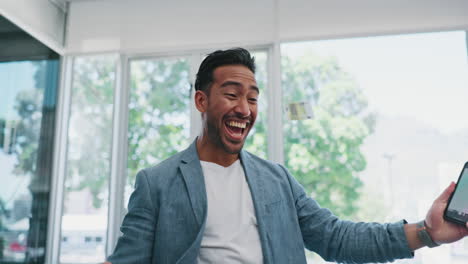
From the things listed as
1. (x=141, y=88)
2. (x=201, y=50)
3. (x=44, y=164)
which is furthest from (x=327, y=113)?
(x=44, y=164)

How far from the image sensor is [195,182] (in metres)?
1.14

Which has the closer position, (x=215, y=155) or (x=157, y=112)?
(x=215, y=155)

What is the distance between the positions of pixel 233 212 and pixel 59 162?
8.12ft

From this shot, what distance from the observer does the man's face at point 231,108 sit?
1224 mm

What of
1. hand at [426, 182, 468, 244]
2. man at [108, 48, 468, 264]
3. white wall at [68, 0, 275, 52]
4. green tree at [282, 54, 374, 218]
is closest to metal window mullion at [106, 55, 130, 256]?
white wall at [68, 0, 275, 52]

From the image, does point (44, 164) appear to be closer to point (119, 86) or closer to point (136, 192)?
point (119, 86)

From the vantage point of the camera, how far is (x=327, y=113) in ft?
9.37

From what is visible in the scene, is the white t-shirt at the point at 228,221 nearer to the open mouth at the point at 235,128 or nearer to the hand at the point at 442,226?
the open mouth at the point at 235,128

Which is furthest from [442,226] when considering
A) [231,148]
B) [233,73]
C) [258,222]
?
[233,73]

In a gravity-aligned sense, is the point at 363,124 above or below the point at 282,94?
below

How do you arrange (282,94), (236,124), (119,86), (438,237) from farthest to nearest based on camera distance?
(119,86), (282,94), (236,124), (438,237)

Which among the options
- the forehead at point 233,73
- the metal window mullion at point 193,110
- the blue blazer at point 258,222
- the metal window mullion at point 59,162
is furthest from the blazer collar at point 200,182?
the metal window mullion at point 59,162

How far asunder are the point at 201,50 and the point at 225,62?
182 cm

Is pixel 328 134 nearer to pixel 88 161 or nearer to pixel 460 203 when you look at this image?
pixel 460 203
